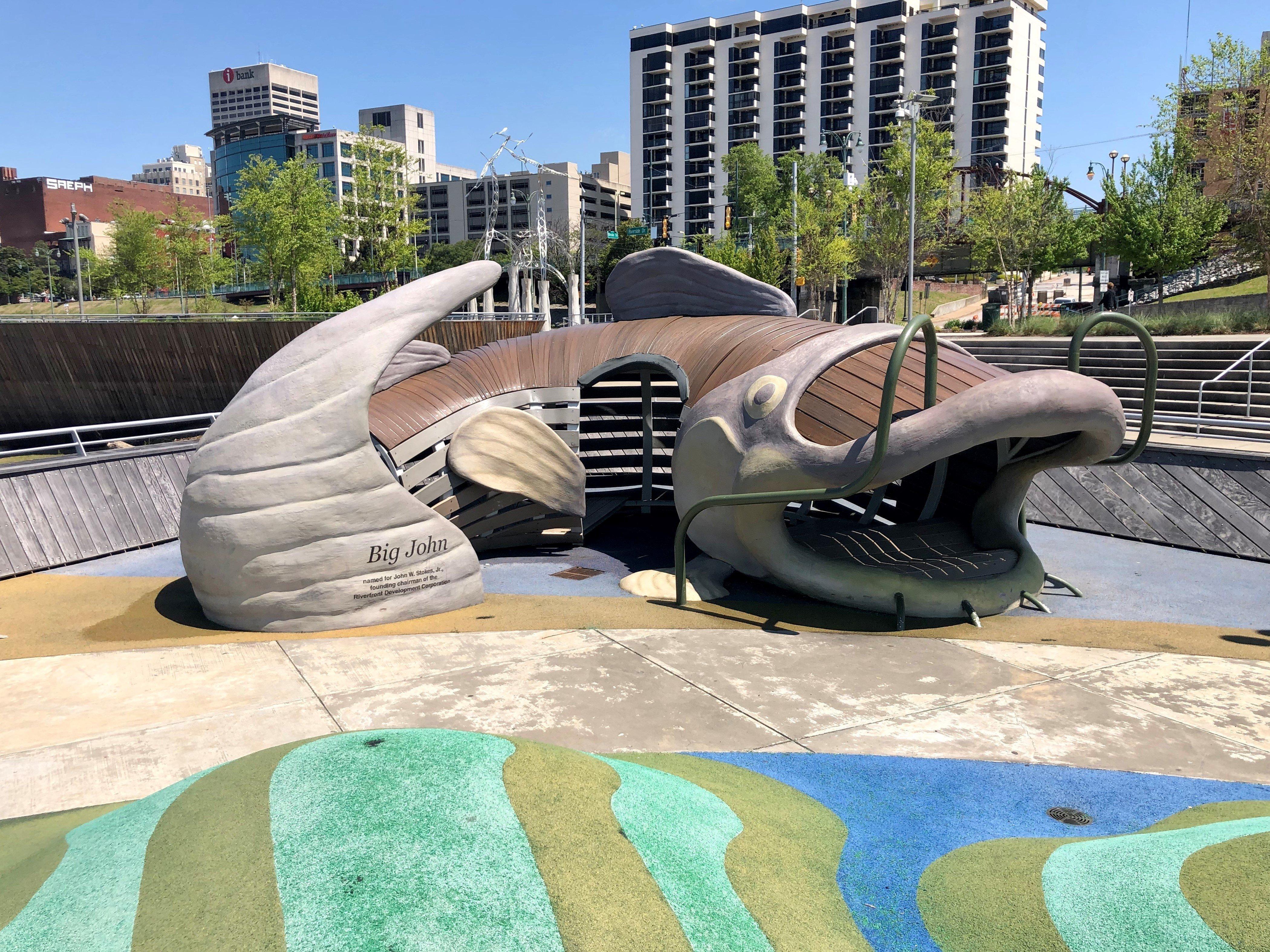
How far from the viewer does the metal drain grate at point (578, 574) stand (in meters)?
11.0

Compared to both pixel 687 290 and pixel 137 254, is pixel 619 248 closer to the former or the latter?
pixel 137 254

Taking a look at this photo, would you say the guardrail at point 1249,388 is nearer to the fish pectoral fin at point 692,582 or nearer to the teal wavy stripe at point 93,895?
the fish pectoral fin at point 692,582

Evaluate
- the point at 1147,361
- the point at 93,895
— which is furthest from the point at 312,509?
the point at 1147,361

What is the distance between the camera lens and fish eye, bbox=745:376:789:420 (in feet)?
29.7

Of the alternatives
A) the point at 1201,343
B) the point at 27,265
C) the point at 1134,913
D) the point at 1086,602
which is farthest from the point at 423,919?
the point at 27,265

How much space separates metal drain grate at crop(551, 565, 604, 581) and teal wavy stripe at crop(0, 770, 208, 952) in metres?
6.91

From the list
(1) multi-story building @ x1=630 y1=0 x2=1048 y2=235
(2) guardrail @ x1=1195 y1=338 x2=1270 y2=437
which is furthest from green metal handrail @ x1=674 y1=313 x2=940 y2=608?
(1) multi-story building @ x1=630 y1=0 x2=1048 y2=235

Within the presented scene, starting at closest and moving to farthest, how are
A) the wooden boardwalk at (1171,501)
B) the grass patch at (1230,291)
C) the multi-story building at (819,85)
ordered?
1. the wooden boardwalk at (1171,501)
2. the grass patch at (1230,291)
3. the multi-story building at (819,85)

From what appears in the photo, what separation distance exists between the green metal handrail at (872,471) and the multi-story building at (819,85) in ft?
269

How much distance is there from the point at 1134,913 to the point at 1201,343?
22.9 meters

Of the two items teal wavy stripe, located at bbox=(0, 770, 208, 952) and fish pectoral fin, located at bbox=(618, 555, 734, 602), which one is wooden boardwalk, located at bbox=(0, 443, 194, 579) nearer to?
fish pectoral fin, located at bbox=(618, 555, 734, 602)

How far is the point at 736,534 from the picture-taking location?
970cm

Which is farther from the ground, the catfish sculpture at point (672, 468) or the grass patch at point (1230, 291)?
the grass patch at point (1230, 291)

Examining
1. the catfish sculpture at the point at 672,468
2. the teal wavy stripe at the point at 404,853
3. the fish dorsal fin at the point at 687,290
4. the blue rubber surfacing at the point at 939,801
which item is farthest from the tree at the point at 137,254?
the teal wavy stripe at the point at 404,853
